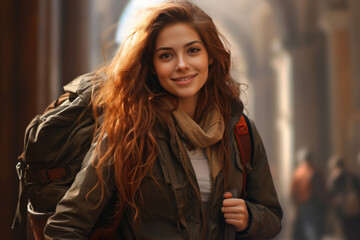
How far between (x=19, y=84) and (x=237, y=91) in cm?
154

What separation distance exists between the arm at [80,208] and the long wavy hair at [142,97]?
0.04 metres

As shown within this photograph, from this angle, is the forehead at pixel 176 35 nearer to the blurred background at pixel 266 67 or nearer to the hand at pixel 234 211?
the blurred background at pixel 266 67

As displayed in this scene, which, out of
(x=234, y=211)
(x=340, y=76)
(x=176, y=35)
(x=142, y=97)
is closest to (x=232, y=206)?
(x=234, y=211)

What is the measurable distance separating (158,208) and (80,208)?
0.77 feet

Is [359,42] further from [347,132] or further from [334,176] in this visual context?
[334,176]

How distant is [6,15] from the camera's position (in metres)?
2.69

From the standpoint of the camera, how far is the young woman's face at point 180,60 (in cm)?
151

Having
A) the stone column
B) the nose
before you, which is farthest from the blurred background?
the nose

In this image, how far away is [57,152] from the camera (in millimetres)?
1522

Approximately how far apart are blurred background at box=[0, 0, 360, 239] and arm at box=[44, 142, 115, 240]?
417 mm

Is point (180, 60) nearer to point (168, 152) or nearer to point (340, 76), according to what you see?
point (168, 152)

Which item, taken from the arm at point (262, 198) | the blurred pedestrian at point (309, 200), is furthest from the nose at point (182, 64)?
the blurred pedestrian at point (309, 200)

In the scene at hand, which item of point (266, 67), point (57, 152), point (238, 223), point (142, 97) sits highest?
point (142, 97)

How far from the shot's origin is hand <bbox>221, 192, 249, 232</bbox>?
1.46m
